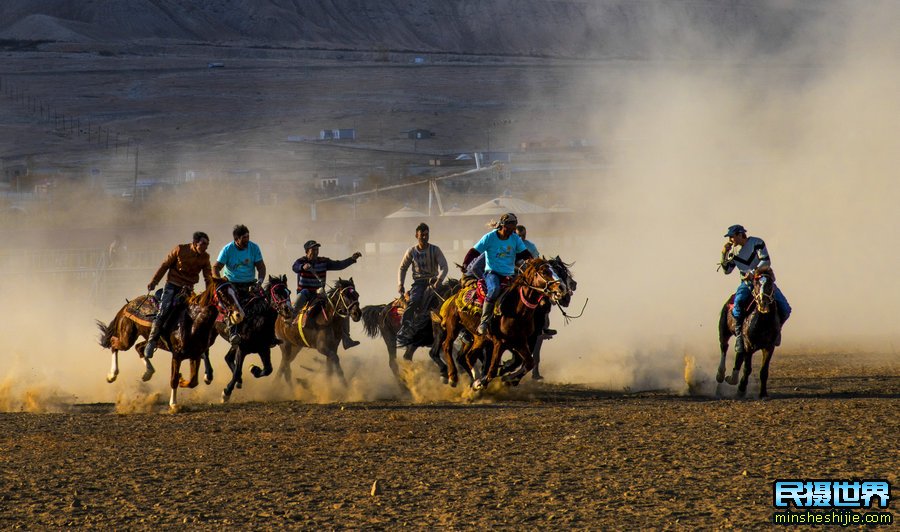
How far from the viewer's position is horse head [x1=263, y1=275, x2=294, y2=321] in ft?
58.1

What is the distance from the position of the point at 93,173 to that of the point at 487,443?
8847 centimetres

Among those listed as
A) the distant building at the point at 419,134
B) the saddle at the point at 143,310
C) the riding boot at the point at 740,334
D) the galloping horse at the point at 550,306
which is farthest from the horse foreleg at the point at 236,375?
the distant building at the point at 419,134

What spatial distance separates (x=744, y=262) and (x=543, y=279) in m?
2.91

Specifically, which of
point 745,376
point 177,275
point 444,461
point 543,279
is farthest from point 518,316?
point 444,461

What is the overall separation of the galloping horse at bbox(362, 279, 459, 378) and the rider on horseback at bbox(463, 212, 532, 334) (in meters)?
1.74

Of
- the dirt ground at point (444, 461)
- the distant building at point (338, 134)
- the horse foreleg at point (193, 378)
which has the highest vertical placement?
the distant building at point (338, 134)

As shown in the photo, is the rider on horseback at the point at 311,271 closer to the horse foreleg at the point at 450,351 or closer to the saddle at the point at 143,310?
the horse foreleg at the point at 450,351

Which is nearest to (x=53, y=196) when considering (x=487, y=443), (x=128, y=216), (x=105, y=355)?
(x=128, y=216)

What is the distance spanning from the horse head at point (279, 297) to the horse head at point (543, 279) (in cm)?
352

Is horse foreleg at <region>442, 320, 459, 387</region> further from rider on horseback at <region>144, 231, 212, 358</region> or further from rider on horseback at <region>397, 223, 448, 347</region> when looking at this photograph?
rider on horseback at <region>144, 231, 212, 358</region>

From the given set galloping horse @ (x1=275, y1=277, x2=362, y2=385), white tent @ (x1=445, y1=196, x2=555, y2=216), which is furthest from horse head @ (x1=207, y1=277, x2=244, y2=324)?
white tent @ (x1=445, y1=196, x2=555, y2=216)

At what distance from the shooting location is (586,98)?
152 metres

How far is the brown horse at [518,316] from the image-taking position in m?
16.2

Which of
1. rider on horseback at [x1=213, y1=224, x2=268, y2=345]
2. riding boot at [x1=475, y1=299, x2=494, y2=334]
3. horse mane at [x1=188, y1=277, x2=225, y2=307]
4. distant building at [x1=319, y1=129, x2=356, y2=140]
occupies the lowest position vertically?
riding boot at [x1=475, y1=299, x2=494, y2=334]
